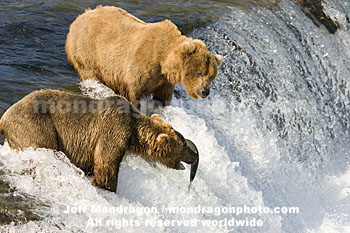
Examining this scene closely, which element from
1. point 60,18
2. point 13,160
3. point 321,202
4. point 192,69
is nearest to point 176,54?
point 192,69

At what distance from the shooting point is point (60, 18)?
10.4 meters

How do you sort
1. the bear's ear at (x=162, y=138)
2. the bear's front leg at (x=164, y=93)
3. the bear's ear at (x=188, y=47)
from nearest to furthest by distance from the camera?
the bear's ear at (x=162, y=138) → the bear's ear at (x=188, y=47) → the bear's front leg at (x=164, y=93)

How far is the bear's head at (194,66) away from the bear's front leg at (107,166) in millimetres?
1782

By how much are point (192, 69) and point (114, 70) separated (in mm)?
1065

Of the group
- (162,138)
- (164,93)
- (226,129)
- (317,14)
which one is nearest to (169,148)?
(162,138)

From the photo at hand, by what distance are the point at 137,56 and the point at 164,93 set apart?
60 centimetres

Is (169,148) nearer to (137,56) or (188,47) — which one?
(188,47)

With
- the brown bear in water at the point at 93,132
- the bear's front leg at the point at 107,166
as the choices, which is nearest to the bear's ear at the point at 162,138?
the brown bear in water at the point at 93,132

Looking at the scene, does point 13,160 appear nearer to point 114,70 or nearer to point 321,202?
point 114,70

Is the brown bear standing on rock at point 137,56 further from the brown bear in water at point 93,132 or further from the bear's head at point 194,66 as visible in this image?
the brown bear in water at point 93,132

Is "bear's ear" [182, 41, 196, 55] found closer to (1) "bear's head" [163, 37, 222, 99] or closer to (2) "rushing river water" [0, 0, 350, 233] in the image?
(1) "bear's head" [163, 37, 222, 99]

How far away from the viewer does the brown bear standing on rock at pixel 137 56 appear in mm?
6609

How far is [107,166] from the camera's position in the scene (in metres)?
5.08

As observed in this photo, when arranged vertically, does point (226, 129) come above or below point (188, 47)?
below
